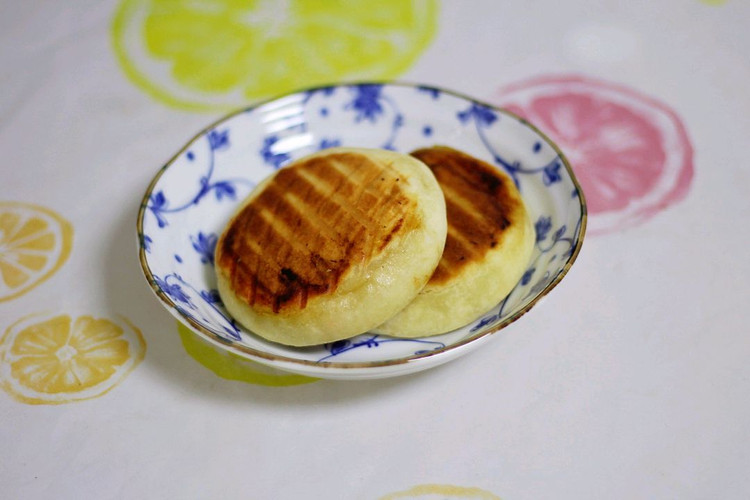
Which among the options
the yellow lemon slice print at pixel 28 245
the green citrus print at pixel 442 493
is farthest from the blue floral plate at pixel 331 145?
the yellow lemon slice print at pixel 28 245

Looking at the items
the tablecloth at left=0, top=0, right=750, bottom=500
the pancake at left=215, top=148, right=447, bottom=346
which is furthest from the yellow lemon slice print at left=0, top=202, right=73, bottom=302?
the pancake at left=215, top=148, right=447, bottom=346

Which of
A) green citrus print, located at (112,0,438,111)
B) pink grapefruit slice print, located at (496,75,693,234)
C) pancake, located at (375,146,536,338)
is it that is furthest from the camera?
green citrus print, located at (112,0,438,111)

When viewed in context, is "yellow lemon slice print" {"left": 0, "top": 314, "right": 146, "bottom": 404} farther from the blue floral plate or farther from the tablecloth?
the blue floral plate

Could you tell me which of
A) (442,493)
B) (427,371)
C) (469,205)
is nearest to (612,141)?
(469,205)

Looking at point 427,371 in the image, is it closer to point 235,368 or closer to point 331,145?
point 235,368

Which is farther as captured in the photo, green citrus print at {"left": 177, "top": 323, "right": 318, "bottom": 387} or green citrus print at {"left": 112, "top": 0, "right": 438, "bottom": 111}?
green citrus print at {"left": 112, "top": 0, "right": 438, "bottom": 111}

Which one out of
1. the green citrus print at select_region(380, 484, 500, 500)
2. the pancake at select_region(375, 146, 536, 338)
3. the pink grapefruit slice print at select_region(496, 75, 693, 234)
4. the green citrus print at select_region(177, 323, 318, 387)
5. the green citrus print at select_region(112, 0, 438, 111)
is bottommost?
the green citrus print at select_region(380, 484, 500, 500)

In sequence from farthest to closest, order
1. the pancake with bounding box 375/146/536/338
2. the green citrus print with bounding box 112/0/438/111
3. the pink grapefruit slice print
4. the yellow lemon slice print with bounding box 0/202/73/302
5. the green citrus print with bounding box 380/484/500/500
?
1. the green citrus print with bounding box 112/0/438/111
2. the pink grapefruit slice print
3. the yellow lemon slice print with bounding box 0/202/73/302
4. the pancake with bounding box 375/146/536/338
5. the green citrus print with bounding box 380/484/500/500
